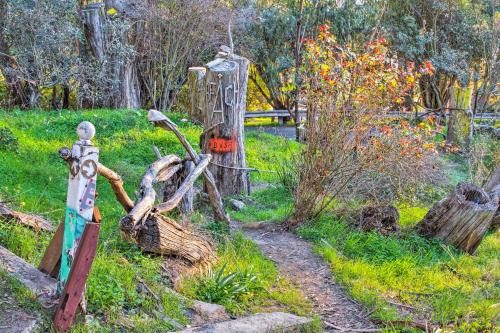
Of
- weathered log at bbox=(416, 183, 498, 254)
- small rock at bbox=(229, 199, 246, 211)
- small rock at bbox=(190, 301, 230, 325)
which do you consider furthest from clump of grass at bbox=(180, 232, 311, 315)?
small rock at bbox=(229, 199, 246, 211)

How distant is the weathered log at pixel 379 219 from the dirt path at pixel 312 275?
846 mm

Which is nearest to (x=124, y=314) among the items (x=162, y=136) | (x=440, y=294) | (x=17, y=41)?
(x=440, y=294)

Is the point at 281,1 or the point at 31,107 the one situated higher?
the point at 281,1

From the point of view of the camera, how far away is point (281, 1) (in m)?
19.2

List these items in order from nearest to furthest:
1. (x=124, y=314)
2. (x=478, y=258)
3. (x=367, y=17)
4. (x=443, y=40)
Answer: (x=124, y=314)
(x=478, y=258)
(x=367, y=17)
(x=443, y=40)

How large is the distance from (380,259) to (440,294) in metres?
0.95

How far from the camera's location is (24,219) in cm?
530

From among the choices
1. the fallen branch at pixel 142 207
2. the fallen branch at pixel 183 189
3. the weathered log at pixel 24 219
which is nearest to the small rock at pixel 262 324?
the fallen branch at pixel 142 207

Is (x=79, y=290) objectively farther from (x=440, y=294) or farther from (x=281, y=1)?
(x=281, y=1)

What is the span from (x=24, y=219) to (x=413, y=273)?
390 cm

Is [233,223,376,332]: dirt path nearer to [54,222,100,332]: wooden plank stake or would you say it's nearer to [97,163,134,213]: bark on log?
[97,163,134,213]: bark on log

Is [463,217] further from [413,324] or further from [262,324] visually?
[262,324]

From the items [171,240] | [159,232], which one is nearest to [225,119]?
[171,240]

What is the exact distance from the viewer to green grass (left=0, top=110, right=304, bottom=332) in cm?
425
